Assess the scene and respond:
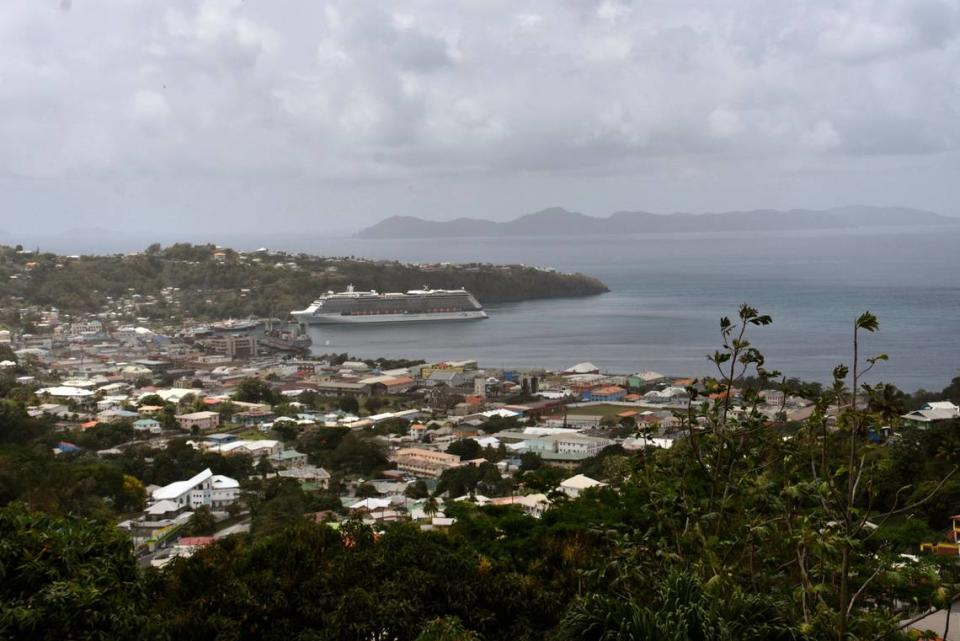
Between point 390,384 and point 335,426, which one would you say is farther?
point 390,384

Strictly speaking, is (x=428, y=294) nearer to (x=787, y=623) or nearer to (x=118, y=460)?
(x=118, y=460)

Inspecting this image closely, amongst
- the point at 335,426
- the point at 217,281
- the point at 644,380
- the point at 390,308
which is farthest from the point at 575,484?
the point at 217,281

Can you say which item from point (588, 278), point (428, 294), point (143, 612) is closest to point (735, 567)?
point (143, 612)

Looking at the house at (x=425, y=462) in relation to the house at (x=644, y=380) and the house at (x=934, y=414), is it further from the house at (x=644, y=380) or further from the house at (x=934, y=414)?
the house at (x=644, y=380)

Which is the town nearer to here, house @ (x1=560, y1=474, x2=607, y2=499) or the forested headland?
house @ (x1=560, y1=474, x2=607, y2=499)

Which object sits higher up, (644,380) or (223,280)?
(223,280)

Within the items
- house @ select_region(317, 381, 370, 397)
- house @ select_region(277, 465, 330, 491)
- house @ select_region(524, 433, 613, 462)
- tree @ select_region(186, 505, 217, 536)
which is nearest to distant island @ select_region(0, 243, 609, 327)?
house @ select_region(317, 381, 370, 397)

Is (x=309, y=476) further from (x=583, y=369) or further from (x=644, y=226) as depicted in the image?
(x=644, y=226)
